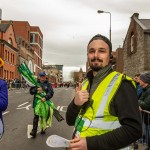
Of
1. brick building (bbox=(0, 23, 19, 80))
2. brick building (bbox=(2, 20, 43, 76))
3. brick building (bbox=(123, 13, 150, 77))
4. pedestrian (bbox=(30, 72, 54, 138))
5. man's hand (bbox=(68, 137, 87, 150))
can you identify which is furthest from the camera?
brick building (bbox=(2, 20, 43, 76))

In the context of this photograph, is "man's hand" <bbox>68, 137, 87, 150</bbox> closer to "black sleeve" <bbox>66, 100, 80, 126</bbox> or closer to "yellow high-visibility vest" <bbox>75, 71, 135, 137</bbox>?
"yellow high-visibility vest" <bbox>75, 71, 135, 137</bbox>

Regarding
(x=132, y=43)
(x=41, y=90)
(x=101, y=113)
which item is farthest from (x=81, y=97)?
(x=132, y=43)

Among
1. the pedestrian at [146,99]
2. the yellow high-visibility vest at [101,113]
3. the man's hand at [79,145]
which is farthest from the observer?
the pedestrian at [146,99]

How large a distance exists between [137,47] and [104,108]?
2637cm

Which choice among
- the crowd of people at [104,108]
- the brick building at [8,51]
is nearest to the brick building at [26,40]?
the brick building at [8,51]

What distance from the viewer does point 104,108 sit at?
232 cm

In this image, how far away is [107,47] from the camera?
2564 mm

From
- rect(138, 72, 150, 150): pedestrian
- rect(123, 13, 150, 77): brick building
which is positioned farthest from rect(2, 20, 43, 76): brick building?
rect(138, 72, 150, 150): pedestrian

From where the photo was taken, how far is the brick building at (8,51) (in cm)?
5920

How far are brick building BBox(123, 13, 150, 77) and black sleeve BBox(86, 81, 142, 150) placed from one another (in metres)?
23.6

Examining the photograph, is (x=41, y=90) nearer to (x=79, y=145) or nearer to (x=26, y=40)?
(x=79, y=145)

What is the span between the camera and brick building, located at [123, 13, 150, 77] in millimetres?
25630

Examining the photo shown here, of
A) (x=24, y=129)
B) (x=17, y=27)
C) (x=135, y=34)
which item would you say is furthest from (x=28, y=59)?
(x=24, y=129)

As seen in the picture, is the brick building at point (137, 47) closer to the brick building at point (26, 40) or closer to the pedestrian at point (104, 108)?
the pedestrian at point (104, 108)
